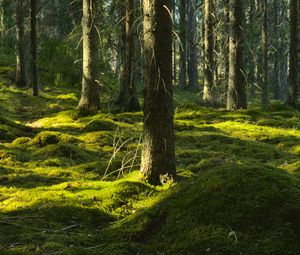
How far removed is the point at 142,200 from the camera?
5.86 m

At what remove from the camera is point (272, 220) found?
13.1ft

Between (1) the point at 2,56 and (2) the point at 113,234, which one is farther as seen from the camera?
(1) the point at 2,56

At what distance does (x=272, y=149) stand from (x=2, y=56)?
952 inches

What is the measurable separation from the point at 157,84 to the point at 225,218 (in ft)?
8.09

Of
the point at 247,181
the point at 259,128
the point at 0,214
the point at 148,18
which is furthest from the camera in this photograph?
the point at 259,128

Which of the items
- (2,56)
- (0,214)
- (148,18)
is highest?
(2,56)

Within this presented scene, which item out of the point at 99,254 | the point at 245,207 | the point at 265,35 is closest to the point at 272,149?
the point at 245,207

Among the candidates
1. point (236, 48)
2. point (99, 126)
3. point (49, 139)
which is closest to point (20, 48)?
point (99, 126)

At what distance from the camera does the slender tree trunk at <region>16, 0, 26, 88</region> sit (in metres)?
21.5

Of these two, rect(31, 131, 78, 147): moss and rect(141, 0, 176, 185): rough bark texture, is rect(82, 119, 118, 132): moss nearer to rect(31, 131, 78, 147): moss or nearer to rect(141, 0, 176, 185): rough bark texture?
rect(31, 131, 78, 147): moss

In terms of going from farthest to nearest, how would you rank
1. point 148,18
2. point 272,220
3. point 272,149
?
point 272,149
point 148,18
point 272,220

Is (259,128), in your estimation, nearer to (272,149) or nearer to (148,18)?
(272,149)

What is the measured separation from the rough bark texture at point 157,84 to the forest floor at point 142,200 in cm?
37

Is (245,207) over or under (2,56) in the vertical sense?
under
